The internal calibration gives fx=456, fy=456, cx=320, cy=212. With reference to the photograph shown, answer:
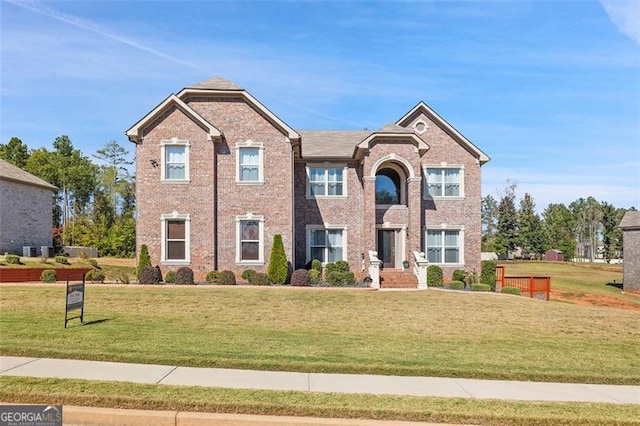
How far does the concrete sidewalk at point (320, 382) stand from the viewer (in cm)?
703

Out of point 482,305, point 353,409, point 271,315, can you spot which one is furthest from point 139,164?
point 353,409

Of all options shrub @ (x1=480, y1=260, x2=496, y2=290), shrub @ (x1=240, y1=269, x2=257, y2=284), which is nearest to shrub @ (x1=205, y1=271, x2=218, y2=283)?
shrub @ (x1=240, y1=269, x2=257, y2=284)

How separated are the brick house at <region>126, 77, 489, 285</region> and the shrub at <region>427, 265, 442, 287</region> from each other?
114 centimetres

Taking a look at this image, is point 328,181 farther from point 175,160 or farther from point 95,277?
point 95,277

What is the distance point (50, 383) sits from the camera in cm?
666

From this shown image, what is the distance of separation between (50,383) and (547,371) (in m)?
8.44

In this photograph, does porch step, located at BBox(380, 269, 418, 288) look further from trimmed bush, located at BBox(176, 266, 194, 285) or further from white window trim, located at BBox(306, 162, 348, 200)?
trimmed bush, located at BBox(176, 266, 194, 285)

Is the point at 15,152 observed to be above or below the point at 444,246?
above

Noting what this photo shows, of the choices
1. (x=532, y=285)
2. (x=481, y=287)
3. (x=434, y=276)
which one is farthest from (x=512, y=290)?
(x=434, y=276)

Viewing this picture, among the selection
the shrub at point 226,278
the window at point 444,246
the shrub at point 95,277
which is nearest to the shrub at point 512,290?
the window at point 444,246

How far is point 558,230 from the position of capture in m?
91.0

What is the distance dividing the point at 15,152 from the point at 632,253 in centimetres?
6907

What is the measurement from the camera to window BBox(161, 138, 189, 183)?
22.1 m

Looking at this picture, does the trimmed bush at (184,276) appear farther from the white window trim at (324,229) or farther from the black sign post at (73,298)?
the black sign post at (73,298)
